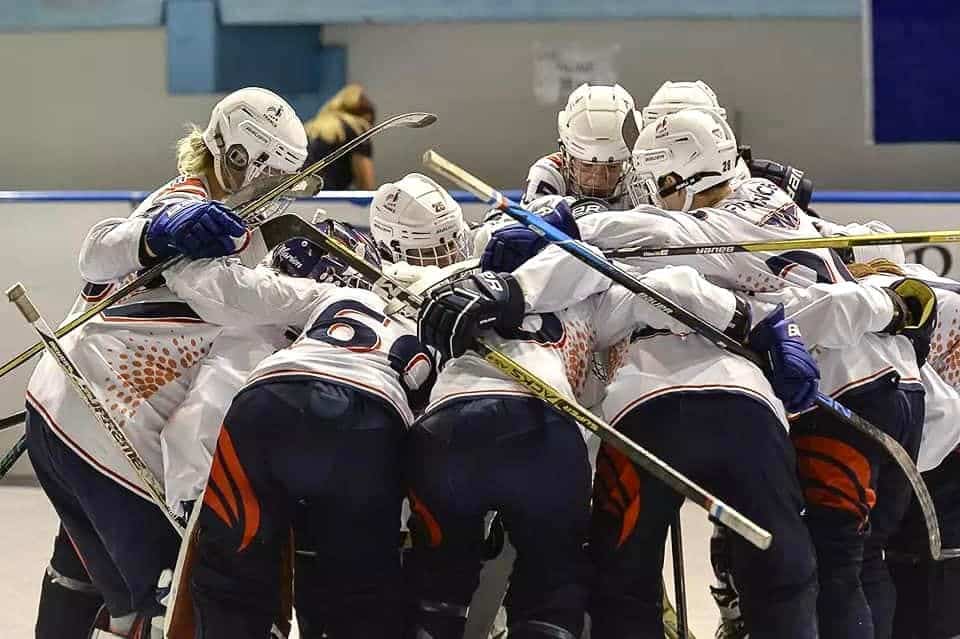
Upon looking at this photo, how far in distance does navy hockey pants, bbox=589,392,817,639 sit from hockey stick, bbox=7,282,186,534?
775mm

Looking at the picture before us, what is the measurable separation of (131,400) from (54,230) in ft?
9.56

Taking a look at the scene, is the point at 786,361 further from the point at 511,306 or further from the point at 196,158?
the point at 196,158

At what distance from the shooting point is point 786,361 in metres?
2.66

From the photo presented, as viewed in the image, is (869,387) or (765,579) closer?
(765,579)

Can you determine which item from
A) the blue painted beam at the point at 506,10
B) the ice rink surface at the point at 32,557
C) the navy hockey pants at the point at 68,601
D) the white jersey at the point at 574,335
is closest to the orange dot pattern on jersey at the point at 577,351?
the white jersey at the point at 574,335

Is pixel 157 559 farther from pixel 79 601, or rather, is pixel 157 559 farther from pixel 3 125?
pixel 3 125

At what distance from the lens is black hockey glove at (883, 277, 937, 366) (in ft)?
9.73

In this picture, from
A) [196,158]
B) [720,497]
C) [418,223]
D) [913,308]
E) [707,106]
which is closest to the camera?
[720,497]

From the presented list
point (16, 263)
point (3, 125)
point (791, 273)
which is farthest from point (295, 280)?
point (3, 125)

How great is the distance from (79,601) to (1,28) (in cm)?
564

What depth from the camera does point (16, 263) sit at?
5.69 meters

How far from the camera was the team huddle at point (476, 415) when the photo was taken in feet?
8.55

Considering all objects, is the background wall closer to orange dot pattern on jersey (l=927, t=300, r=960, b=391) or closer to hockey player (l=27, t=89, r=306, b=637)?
orange dot pattern on jersey (l=927, t=300, r=960, b=391)

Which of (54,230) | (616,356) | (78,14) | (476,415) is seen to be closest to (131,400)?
(476,415)
